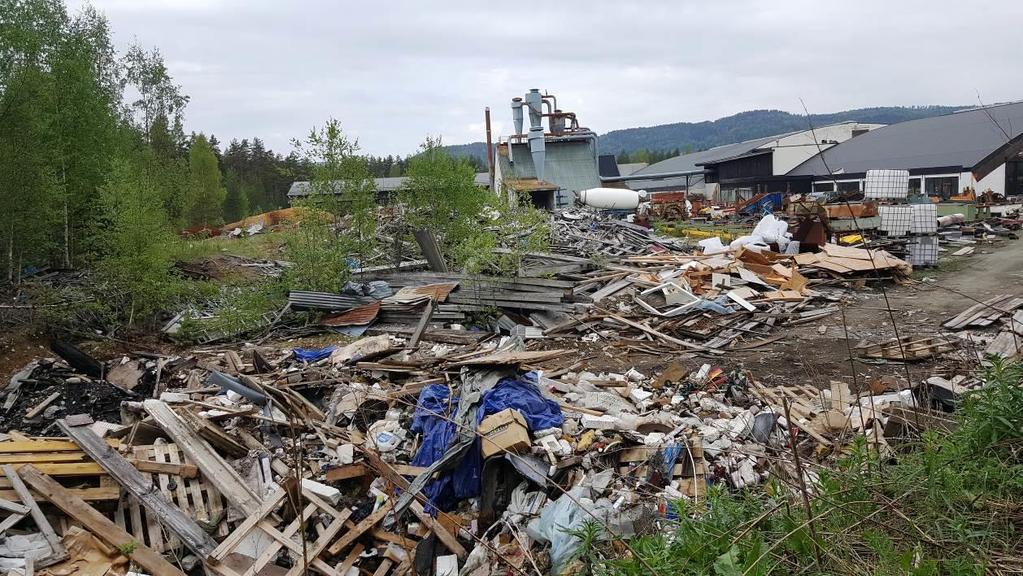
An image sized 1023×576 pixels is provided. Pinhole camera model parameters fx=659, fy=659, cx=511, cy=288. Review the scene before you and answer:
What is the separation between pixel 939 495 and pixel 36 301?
562 inches

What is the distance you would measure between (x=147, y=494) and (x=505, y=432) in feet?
10.3

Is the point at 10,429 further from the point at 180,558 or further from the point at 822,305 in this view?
the point at 822,305

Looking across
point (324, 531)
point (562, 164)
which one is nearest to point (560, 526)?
point (324, 531)

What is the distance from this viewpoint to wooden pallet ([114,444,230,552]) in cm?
562

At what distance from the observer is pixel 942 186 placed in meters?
28.7

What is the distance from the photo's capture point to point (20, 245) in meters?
13.8

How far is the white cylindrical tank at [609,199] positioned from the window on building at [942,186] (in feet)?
41.8

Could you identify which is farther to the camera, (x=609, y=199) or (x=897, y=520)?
(x=609, y=199)

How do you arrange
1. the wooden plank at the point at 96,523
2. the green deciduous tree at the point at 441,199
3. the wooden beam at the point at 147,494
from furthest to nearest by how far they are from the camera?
the green deciduous tree at the point at 441,199 < the wooden beam at the point at 147,494 < the wooden plank at the point at 96,523

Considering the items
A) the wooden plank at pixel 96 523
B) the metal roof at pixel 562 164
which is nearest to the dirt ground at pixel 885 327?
the wooden plank at pixel 96 523

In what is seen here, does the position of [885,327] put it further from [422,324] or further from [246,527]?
[246,527]

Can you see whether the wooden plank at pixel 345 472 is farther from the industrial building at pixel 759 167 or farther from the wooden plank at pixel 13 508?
the industrial building at pixel 759 167

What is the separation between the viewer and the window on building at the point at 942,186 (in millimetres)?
28062

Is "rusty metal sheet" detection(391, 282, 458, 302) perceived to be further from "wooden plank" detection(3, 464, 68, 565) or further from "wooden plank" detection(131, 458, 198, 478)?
"wooden plank" detection(3, 464, 68, 565)
